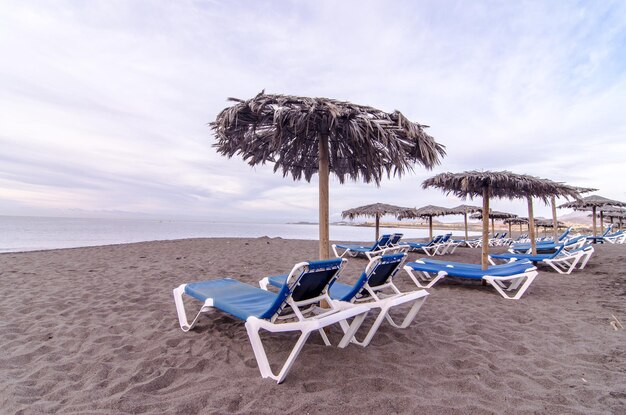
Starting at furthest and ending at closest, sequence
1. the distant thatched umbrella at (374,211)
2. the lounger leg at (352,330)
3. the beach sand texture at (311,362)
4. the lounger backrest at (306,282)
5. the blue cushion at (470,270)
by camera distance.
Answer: the distant thatched umbrella at (374,211) → the blue cushion at (470,270) → the lounger leg at (352,330) → the lounger backrest at (306,282) → the beach sand texture at (311,362)

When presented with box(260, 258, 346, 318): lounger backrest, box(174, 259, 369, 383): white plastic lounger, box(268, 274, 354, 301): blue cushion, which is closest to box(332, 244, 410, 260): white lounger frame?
box(268, 274, 354, 301): blue cushion

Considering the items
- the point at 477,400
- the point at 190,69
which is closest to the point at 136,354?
the point at 477,400

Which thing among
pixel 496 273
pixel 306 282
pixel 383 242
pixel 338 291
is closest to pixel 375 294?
pixel 338 291

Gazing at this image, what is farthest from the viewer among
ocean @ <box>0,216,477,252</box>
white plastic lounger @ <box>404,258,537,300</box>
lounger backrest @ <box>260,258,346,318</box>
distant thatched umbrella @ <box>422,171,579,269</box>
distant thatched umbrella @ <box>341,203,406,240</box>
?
ocean @ <box>0,216,477,252</box>

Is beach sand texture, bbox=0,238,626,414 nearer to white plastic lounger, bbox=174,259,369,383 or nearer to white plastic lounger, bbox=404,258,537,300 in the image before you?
white plastic lounger, bbox=174,259,369,383

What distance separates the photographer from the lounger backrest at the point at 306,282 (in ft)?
7.61

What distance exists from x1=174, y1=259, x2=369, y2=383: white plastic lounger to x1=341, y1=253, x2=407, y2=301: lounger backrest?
239 millimetres

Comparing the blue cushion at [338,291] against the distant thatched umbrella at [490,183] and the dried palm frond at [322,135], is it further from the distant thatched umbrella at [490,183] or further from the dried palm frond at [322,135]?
the distant thatched umbrella at [490,183]

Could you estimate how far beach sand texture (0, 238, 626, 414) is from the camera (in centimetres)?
190

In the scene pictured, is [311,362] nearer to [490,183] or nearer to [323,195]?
[323,195]

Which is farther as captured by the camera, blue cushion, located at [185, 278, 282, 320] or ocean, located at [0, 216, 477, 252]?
ocean, located at [0, 216, 477, 252]

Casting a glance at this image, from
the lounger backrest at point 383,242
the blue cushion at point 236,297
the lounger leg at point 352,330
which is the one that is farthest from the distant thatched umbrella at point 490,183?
the blue cushion at point 236,297

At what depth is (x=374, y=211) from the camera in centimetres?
1156

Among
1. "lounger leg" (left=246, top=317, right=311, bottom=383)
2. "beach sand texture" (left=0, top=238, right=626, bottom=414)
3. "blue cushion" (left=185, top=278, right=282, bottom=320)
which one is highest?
"blue cushion" (left=185, top=278, right=282, bottom=320)
